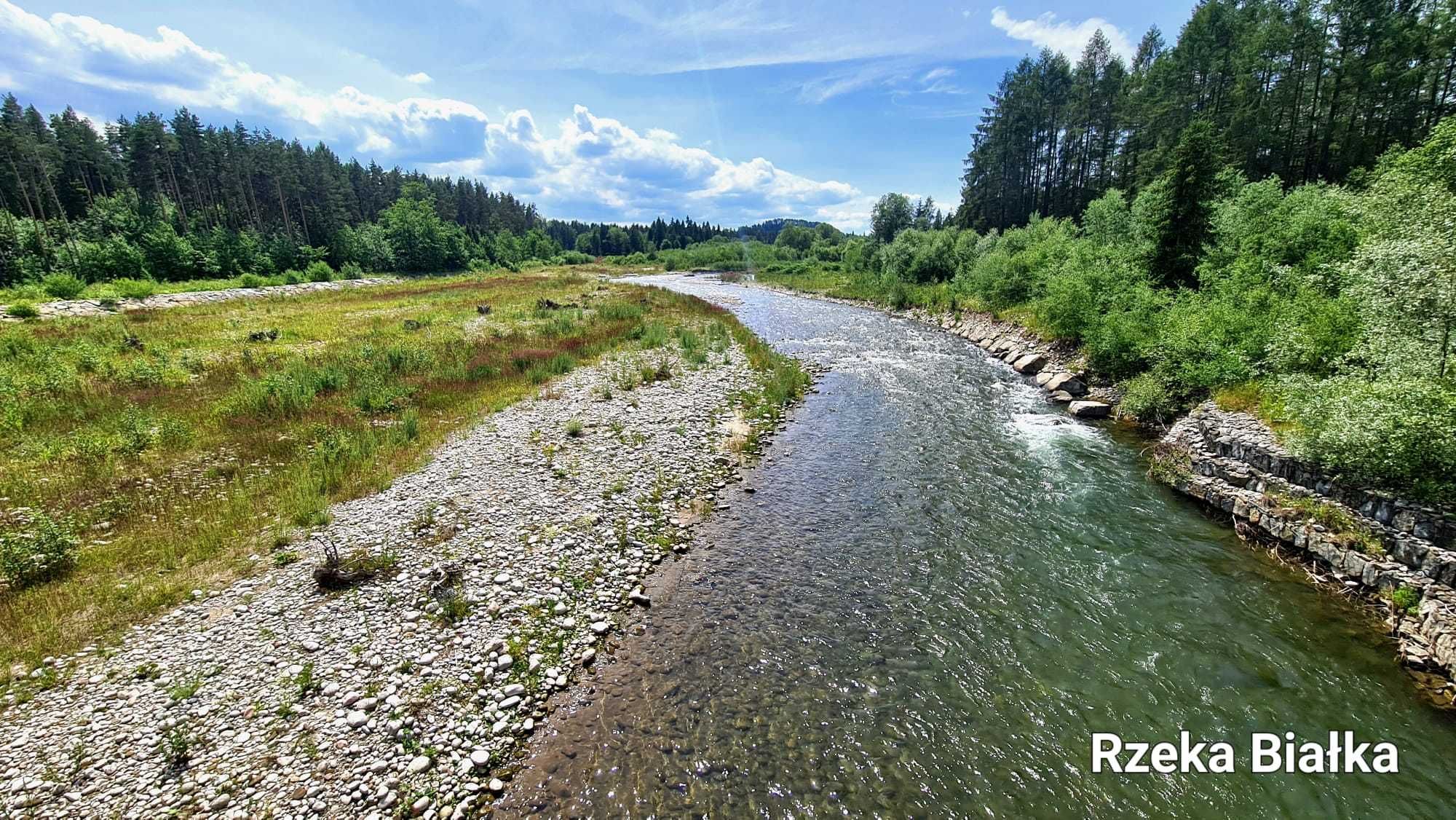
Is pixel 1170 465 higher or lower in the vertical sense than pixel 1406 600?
higher

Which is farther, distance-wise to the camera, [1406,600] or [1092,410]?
[1092,410]

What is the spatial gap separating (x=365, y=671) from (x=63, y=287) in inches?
2882

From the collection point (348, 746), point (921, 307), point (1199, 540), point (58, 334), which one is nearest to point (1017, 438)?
point (1199, 540)

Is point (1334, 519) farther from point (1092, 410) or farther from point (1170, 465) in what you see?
point (1092, 410)

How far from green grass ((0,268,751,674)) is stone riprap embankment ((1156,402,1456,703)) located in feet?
50.9

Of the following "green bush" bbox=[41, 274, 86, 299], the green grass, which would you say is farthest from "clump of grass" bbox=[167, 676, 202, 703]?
"green bush" bbox=[41, 274, 86, 299]

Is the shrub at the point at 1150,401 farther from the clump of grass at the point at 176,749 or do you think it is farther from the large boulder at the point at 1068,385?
the clump of grass at the point at 176,749

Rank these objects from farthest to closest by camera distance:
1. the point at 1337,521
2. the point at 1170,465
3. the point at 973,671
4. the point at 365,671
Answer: the point at 1170,465, the point at 1337,521, the point at 973,671, the point at 365,671

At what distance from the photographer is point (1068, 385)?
25781mm

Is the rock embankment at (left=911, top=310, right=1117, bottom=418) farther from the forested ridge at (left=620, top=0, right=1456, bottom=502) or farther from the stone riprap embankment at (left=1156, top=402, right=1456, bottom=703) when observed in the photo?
the stone riprap embankment at (left=1156, top=402, right=1456, bottom=703)

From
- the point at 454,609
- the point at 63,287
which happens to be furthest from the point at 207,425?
the point at 63,287

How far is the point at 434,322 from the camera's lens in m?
41.2

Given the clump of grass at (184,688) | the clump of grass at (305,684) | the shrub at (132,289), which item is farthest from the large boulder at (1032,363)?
the shrub at (132,289)

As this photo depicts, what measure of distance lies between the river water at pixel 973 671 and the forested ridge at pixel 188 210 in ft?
251
